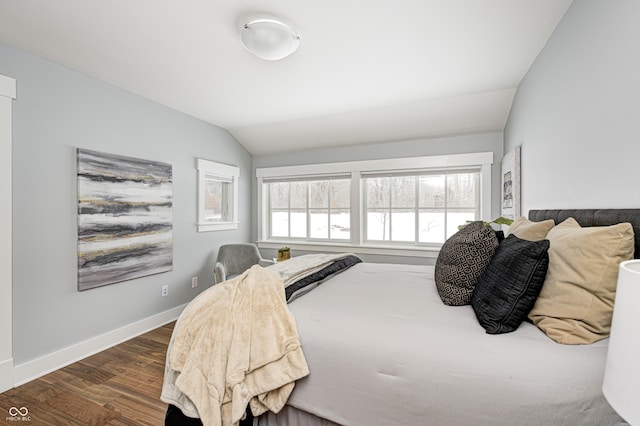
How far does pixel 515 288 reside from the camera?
114 cm

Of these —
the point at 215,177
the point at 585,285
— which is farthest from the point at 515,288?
the point at 215,177

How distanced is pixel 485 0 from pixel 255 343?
82.1 inches

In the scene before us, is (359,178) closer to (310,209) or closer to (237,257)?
(310,209)

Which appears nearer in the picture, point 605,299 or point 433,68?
point 605,299

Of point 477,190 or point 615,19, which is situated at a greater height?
point 615,19

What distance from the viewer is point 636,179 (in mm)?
1122

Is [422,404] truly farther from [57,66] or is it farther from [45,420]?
[57,66]

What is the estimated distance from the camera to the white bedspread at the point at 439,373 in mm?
868

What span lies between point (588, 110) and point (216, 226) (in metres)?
3.66

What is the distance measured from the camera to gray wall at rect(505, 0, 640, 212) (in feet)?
3.81

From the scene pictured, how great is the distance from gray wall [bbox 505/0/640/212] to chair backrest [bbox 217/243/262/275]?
118 inches

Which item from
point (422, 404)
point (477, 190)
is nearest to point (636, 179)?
point (422, 404)

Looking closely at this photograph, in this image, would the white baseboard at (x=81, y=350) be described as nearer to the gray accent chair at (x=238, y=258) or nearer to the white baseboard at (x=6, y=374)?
the white baseboard at (x=6, y=374)

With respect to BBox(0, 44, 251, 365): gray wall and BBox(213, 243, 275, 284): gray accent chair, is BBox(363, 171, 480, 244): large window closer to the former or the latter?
BBox(213, 243, 275, 284): gray accent chair
